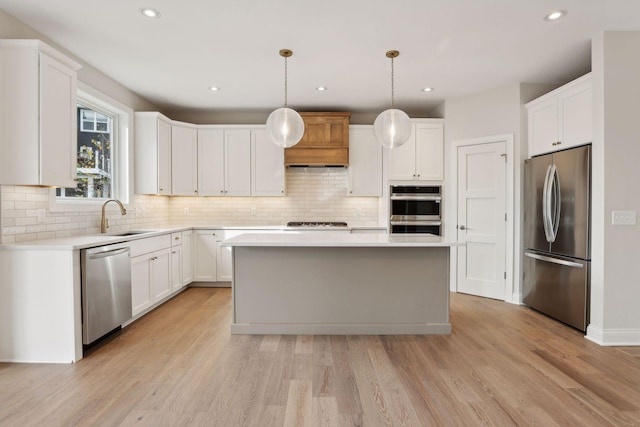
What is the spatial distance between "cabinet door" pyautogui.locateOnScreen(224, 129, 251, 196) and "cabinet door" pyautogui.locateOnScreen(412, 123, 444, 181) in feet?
8.27

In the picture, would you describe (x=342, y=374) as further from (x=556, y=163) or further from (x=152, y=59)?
(x=152, y=59)

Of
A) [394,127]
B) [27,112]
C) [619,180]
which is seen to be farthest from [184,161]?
[619,180]

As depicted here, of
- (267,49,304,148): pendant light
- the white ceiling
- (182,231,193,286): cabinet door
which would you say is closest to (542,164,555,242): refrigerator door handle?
the white ceiling

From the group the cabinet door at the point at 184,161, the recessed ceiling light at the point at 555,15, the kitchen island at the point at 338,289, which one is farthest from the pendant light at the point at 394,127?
the cabinet door at the point at 184,161

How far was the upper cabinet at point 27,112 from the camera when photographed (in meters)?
2.57

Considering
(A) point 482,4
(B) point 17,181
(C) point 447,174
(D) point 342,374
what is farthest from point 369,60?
(B) point 17,181

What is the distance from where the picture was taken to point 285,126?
3.00 metres

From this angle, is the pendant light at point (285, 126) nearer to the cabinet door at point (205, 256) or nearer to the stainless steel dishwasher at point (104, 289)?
the stainless steel dishwasher at point (104, 289)

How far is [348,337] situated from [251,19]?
9.33ft

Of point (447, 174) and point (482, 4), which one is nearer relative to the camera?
point (482, 4)

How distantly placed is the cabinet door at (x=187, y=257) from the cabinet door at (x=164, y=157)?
668mm

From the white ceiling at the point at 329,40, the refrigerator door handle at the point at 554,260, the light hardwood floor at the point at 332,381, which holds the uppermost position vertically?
the white ceiling at the point at 329,40

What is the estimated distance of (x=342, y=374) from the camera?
2438mm

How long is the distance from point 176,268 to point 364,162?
120 inches
